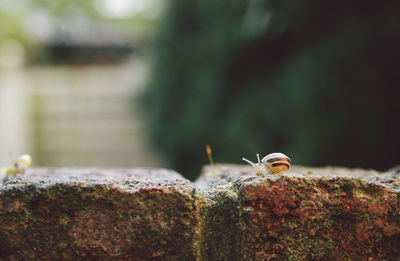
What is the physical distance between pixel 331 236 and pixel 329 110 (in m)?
2.32

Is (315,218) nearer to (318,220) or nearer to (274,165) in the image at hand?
(318,220)

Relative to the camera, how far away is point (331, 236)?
0.55 m

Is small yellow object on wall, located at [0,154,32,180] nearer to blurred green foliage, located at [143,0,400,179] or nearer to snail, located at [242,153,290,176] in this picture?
→ snail, located at [242,153,290,176]

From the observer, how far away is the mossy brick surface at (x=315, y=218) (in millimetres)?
527

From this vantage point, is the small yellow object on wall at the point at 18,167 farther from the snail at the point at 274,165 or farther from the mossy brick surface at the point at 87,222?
the snail at the point at 274,165

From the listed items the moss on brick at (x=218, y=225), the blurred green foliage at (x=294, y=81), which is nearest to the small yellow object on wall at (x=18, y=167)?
the moss on brick at (x=218, y=225)

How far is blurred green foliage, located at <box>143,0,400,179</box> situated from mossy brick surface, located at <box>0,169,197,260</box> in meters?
2.22

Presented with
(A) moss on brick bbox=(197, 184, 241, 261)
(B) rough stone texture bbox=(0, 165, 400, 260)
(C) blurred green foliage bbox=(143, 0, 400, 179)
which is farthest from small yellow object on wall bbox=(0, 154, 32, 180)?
(C) blurred green foliage bbox=(143, 0, 400, 179)

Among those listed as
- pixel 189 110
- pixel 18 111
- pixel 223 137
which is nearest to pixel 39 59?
pixel 18 111

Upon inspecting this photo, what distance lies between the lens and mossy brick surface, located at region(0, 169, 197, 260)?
1.71 ft

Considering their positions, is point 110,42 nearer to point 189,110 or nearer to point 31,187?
point 189,110

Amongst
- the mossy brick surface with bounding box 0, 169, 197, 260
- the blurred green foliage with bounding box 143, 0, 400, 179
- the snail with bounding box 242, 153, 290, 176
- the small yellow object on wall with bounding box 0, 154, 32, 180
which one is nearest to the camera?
the mossy brick surface with bounding box 0, 169, 197, 260

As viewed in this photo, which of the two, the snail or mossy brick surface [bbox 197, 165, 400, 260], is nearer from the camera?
mossy brick surface [bbox 197, 165, 400, 260]

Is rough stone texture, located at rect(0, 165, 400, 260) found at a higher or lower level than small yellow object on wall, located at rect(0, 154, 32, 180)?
lower
